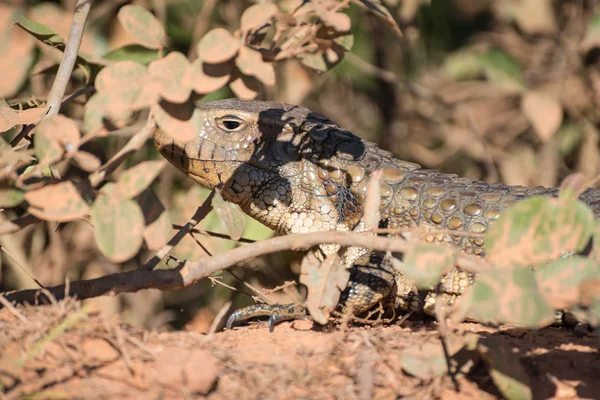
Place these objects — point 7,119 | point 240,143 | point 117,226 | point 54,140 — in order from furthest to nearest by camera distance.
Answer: point 240,143, point 7,119, point 54,140, point 117,226

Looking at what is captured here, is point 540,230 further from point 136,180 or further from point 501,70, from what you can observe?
point 501,70

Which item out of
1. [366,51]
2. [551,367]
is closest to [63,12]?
[366,51]

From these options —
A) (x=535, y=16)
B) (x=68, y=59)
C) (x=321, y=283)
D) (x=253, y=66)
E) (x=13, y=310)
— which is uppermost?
(x=535, y=16)

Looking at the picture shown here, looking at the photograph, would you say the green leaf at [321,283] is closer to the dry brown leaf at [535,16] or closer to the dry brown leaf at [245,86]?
the dry brown leaf at [245,86]

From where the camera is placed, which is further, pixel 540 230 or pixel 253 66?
pixel 253 66

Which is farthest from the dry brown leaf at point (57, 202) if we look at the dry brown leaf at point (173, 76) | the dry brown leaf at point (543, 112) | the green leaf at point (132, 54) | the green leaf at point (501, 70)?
the green leaf at point (501, 70)

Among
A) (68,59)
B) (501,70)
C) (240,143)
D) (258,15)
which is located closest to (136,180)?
(258,15)

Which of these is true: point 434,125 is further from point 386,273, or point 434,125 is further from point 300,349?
point 300,349
